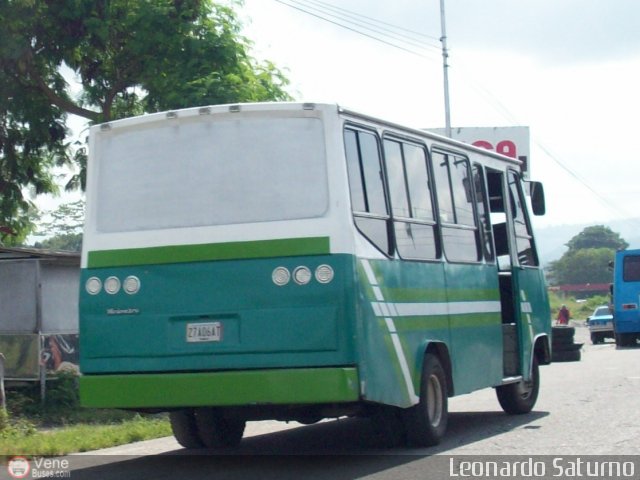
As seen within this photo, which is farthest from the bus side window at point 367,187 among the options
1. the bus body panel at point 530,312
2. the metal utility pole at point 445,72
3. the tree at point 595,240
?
the tree at point 595,240

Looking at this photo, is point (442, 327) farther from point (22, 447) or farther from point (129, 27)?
point (129, 27)

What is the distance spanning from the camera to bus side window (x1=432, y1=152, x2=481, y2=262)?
11828mm

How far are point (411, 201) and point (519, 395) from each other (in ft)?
13.3

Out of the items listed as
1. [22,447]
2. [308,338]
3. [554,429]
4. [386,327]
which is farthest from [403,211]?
[22,447]

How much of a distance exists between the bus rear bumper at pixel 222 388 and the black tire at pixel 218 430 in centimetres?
149

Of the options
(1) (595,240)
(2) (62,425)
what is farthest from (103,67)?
(1) (595,240)

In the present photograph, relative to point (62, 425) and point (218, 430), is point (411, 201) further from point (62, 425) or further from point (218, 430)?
point (62, 425)

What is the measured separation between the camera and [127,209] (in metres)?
10.3

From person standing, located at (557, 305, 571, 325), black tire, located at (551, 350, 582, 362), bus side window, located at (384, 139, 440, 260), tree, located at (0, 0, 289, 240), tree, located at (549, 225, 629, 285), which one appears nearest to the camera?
bus side window, located at (384, 139, 440, 260)

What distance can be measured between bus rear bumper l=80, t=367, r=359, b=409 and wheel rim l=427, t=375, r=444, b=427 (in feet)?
6.57

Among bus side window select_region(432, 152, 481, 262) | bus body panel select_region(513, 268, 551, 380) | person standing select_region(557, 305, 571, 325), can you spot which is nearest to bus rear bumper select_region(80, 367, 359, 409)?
bus side window select_region(432, 152, 481, 262)

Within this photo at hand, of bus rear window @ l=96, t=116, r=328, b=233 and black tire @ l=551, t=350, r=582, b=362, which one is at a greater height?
bus rear window @ l=96, t=116, r=328, b=233

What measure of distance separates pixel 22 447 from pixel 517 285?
6.02 metres

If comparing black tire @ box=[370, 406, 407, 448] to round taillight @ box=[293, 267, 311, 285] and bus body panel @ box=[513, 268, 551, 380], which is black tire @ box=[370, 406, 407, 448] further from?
bus body panel @ box=[513, 268, 551, 380]
